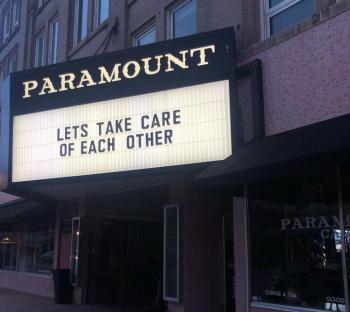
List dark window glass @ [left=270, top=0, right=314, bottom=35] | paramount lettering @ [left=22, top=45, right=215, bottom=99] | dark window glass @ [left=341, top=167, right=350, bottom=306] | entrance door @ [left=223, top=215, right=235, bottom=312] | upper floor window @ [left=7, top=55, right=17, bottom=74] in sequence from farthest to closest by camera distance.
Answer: upper floor window @ [left=7, top=55, right=17, bottom=74] < entrance door @ [left=223, top=215, right=235, bottom=312] < paramount lettering @ [left=22, top=45, right=215, bottom=99] < dark window glass @ [left=270, top=0, right=314, bottom=35] < dark window glass @ [left=341, top=167, right=350, bottom=306]

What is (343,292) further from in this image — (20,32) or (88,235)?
(20,32)

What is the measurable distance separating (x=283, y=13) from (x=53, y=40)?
12161 millimetres

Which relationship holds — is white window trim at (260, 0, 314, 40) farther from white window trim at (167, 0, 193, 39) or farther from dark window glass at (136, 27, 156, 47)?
dark window glass at (136, 27, 156, 47)

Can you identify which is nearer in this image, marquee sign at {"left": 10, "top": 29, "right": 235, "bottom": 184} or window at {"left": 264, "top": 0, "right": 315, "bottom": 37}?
window at {"left": 264, "top": 0, "right": 315, "bottom": 37}

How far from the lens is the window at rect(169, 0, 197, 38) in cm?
1248

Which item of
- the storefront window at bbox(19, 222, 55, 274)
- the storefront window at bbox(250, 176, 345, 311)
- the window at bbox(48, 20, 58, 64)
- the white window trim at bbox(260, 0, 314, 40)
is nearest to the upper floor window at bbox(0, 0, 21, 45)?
the window at bbox(48, 20, 58, 64)

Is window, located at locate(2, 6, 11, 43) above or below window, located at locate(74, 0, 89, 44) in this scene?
above

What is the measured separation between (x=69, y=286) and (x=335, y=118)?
9947mm

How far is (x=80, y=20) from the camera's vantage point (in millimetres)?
18016

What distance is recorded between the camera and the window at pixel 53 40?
64.4 feet

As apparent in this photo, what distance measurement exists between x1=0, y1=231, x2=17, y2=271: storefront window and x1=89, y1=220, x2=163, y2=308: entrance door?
6.20 m

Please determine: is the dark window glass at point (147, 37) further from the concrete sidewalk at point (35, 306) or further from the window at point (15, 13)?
the window at point (15, 13)

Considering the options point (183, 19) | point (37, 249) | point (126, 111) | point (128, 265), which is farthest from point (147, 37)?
point (37, 249)

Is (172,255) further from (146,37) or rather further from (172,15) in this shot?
(146,37)
